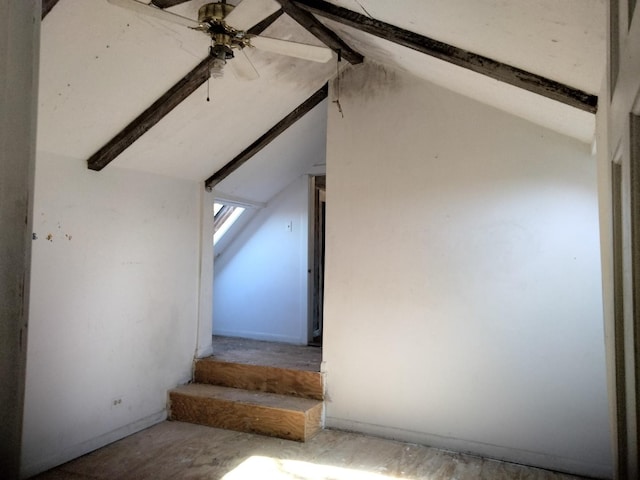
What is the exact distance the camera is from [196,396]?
12.8ft

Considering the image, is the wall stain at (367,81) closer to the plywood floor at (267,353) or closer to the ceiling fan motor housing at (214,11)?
the ceiling fan motor housing at (214,11)

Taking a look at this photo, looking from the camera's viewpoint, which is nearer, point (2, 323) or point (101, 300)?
point (2, 323)

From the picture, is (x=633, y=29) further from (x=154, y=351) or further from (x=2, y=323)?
(x=154, y=351)

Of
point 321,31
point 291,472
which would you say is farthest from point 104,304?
point 321,31

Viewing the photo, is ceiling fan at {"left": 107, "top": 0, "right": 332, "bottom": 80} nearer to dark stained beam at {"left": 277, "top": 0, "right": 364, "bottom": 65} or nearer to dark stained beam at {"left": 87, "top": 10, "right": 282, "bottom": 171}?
dark stained beam at {"left": 277, "top": 0, "right": 364, "bottom": 65}

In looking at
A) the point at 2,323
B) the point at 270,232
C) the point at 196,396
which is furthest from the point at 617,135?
the point at 270,232

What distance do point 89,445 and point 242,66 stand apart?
2854mm

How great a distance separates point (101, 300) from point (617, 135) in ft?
11.1

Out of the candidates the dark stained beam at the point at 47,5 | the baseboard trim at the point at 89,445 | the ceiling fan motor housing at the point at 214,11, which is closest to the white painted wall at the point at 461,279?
the baseboard trim at the point at 89,445

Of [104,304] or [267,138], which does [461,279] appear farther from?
[104,304]

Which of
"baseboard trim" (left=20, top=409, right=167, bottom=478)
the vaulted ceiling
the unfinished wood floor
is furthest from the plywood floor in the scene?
the vaulted ceiling

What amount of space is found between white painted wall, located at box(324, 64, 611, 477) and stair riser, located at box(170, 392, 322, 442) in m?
0.35

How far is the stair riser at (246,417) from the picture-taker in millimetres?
3545

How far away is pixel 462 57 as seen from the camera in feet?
8.53
